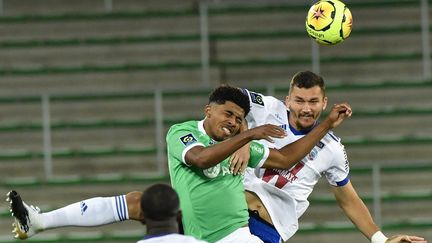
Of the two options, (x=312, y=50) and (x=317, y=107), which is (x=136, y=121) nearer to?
(x=312, y=50)

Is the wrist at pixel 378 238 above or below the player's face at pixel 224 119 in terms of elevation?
below

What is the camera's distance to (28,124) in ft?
38.3

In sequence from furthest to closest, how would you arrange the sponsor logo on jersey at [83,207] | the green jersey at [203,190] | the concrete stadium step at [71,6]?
1. the concrete stadium step at [71,6]
2. the sponsor logo on jersey at [83,207]
3. the green jersey at [203,190]

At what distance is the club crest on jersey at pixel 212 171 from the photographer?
22.0 ft

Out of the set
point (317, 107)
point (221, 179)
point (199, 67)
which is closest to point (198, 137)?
point (221, 179)

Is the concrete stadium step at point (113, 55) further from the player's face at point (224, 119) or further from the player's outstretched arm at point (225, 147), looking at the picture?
the player's outstretched arm at point (225, 147)

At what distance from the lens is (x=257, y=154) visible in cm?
692

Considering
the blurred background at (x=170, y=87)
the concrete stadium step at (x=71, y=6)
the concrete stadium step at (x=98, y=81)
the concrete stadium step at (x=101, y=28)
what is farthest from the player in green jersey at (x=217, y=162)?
the concrete stadium step at (x=71, y=6)

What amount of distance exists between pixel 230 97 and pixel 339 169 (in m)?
1.20

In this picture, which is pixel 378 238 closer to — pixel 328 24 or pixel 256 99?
pixel 256 99

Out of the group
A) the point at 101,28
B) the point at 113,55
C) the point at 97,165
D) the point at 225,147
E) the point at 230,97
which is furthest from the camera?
the point at 101,28

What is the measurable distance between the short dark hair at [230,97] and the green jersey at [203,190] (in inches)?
8.7

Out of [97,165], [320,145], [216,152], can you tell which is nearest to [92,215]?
[216,152]

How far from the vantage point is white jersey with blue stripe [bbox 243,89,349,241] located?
24.2 ft
